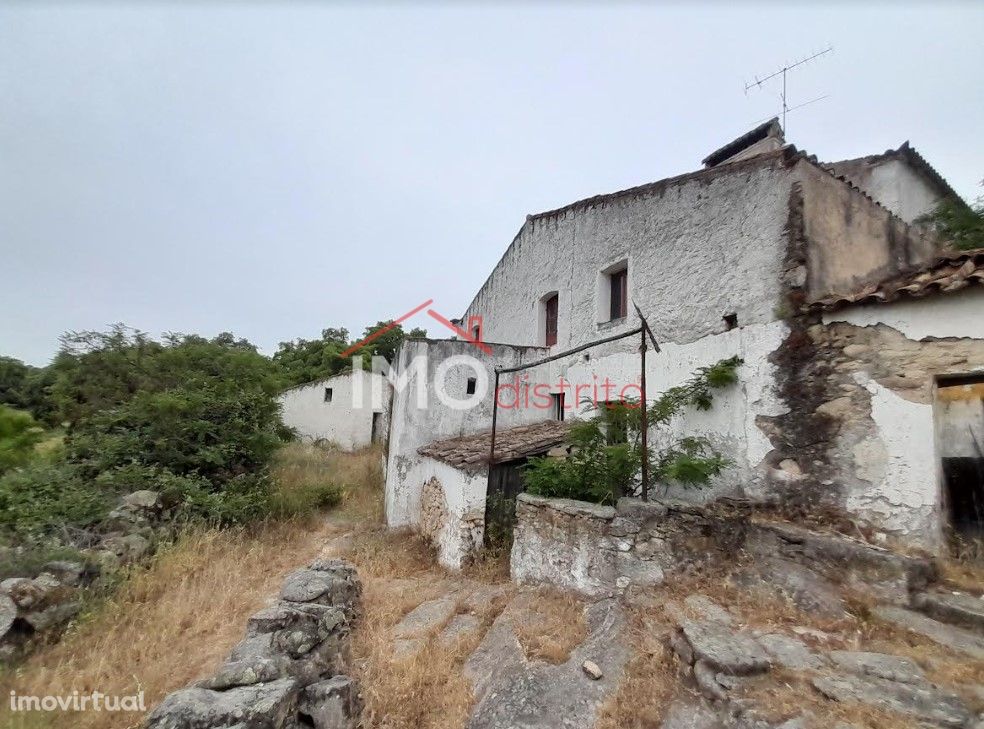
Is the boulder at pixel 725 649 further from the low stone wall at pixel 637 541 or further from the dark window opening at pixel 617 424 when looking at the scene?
the dark window opening at pixel 617 424

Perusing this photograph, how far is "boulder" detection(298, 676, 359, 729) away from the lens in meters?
3.04

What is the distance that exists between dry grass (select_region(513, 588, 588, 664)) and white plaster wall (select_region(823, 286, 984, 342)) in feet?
13.6

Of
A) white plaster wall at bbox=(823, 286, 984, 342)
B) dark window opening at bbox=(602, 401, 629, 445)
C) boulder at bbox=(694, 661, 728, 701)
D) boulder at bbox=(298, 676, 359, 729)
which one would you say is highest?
white plaster wall at bbox=(823, 286, 984, 342)

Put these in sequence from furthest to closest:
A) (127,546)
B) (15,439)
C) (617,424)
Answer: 1. (15,439)
2. (127,546)
3. (617,424)

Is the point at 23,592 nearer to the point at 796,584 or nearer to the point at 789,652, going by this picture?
the point at 789,652

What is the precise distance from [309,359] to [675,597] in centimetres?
2374

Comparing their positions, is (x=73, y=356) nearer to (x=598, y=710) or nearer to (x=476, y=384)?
(x=476, y=384)

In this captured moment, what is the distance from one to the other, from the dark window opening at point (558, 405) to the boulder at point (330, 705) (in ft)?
18.6

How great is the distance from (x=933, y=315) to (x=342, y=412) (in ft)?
54.1

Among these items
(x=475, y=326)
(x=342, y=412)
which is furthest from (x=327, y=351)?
(x=475, y=326)

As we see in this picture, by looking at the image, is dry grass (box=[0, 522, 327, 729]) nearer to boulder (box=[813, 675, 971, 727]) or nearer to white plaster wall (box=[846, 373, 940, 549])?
boulder (box=[813, 675, 971, 727])

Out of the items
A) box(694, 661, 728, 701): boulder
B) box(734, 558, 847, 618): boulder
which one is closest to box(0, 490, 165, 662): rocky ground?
box(694, 661, 728, 701): boulder

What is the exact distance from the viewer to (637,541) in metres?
4.21

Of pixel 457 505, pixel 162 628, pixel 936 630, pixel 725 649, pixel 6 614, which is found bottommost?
pixel 162 628
